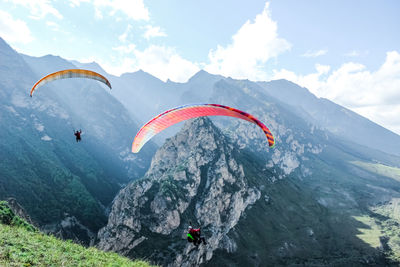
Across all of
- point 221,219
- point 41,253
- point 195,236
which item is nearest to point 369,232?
point 221,219

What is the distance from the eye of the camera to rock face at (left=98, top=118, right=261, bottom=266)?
92.8m

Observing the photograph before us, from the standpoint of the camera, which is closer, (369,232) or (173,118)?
(173,118)

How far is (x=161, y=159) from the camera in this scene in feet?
538

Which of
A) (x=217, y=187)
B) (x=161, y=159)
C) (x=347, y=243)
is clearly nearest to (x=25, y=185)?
(x=161, y=159)

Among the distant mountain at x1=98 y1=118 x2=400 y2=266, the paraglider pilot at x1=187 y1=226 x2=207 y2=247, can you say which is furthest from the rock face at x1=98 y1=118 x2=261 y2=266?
the paraglider pilot at x1=187 y1=226 x2=207 y2=247

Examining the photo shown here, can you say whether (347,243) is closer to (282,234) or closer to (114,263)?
(282,234)

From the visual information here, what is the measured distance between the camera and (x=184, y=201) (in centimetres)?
11856

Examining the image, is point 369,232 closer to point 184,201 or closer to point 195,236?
point 184,201

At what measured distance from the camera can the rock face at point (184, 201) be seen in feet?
305

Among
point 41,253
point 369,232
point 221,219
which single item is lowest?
point 221,219

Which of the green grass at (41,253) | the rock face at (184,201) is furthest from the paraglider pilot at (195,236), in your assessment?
the rock face at (184,201)

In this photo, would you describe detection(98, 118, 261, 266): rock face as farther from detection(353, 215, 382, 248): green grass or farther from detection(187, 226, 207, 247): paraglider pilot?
detection(187, 226, 207, 247): paraglider pilot

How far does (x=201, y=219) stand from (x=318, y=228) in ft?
299

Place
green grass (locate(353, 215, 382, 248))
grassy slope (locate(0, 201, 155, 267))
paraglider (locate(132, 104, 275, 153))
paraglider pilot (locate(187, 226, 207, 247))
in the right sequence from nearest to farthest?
grassy slope (locate(0, 201, 155, 267)) < paraglider pilot (locate(187, 226, 207, 247)) < paraglider (locate(132, 104, 275, 153)) < green grass (locate(353, 215, 382, 248))
